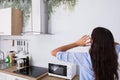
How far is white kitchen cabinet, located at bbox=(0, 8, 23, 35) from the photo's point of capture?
7.82ft

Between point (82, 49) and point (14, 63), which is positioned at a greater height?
point (82, 49)

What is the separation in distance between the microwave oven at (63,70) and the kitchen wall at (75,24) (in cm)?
32

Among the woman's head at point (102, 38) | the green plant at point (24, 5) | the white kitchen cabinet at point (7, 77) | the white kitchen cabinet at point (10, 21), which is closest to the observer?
the woman's head at point (102, 38)

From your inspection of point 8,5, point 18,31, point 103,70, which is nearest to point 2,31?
point 18,31

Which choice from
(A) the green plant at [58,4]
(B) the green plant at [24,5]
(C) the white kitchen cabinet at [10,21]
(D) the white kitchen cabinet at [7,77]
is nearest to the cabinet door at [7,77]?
(D) the white kitchen cabinet at [7,77]

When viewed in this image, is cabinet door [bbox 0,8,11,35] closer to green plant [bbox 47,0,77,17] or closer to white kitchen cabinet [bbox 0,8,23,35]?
white kitchen cabinet [bbox 0,8,23,35]

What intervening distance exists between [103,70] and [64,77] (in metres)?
0.99

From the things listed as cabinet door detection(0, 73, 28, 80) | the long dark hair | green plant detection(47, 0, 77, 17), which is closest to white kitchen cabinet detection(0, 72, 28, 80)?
cabinet door detection(0, 73, 28, 80)

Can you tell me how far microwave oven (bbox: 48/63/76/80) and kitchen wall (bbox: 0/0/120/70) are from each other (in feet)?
1.04

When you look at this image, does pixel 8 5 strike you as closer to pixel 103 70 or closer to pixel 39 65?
pixel 39 65

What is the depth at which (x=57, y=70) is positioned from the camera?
200cm

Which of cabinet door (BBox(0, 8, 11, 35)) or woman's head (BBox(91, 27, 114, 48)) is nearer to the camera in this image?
woman's head (BBox(91, 27, 114, 48))

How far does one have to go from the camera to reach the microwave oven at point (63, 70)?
1.91 m

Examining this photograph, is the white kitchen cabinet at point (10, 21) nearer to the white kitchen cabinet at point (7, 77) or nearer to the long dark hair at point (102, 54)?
the white kitchen cabinet at point (7, 77)
